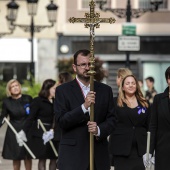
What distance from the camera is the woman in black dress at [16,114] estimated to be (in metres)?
13.8

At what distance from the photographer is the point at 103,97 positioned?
7.82 meters

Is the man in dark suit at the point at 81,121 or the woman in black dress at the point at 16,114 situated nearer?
the man in dark suit at the point at 81,121

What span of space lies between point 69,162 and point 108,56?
32.6 m

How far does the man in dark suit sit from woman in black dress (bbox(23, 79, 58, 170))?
206 inches

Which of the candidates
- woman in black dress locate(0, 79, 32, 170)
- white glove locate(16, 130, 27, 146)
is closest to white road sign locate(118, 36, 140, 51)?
woman in black dress locate(0, 79, 32, 170)

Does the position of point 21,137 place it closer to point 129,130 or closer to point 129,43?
point 129,130

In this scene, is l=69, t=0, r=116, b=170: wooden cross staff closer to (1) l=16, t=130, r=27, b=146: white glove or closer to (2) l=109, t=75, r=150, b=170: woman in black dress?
(2) l=109, t=75, r=150, b=170: woman in black dress

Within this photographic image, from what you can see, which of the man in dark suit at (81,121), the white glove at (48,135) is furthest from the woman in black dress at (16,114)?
the man in dark suit at (81,121)

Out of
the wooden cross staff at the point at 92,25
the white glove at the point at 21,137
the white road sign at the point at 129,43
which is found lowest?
the white glove at the point at 21,137

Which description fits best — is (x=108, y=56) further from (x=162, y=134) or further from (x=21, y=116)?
(x=162, y=134)

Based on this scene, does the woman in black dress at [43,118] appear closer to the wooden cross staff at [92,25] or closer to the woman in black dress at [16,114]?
the woman in black dress at [16,114]

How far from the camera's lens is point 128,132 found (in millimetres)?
10219

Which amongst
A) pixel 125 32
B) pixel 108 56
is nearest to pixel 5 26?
pixel 108 56

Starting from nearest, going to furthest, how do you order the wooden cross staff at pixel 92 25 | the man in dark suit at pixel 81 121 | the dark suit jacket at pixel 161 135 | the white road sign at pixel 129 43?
the wooden cross staff at pixel 92 25, the man in dark suit at pixel 81 121, the dark suit jacket at pixel 161 135, the white road sign at pixel 129 43
